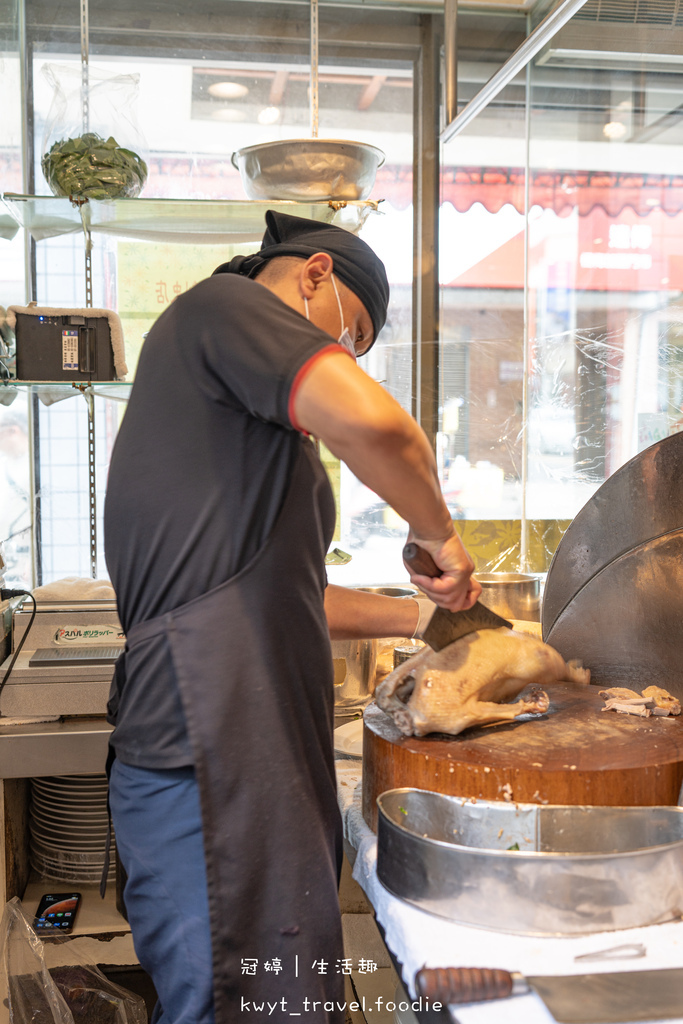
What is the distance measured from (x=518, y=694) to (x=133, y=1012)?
128cm

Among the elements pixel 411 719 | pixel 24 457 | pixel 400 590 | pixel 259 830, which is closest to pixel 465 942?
pixel 259 830

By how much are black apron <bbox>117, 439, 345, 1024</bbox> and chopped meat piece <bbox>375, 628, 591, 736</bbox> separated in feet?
0.88

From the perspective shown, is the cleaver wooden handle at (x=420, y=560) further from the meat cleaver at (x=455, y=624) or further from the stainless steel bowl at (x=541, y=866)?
the stainless steel bowl at (x=541, y=866)

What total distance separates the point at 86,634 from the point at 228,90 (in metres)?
2.30

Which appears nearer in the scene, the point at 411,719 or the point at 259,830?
the point at 259,830

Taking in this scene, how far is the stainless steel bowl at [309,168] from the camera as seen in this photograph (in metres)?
2.75

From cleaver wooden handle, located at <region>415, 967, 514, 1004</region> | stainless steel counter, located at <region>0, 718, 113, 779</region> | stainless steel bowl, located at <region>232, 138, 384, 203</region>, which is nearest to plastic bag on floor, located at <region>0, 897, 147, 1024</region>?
stainless steel counter, located at <region>0, 718, 113, 779</region>

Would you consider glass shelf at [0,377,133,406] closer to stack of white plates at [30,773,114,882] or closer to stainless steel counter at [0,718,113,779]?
stainless steel counter at [0,718,113,779]

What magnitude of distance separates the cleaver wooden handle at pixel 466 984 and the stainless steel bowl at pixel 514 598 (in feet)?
5.89

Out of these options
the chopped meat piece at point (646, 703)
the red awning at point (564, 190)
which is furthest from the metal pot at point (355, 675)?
the red awning at point (564, 190)

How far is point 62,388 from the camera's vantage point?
2826mm

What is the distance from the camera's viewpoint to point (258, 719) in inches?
47.4

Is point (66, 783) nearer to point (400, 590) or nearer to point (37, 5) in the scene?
point (400, 590)

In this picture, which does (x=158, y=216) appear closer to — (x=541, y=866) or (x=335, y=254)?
(x=335, y=254)
